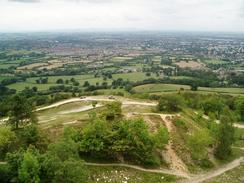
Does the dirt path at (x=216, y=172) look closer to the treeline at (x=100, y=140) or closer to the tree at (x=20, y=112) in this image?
the treeline at (x=100, y=140)

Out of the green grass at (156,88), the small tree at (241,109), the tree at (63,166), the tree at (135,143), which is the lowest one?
the green grass at (156,88)

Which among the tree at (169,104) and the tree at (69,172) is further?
the tree at (169,104)

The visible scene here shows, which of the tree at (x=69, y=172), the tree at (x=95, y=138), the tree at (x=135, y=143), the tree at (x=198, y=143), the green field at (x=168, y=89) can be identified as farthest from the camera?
the green field at (x=168, y=89)

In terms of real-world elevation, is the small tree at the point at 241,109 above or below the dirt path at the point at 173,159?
below

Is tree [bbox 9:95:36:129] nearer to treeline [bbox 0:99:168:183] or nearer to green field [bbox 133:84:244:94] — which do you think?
treeline [bbox 0:99:168:183]

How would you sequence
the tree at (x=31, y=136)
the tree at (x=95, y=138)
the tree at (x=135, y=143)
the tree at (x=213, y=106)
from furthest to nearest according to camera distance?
the tree at (x=213, y=106), the tree at (x=135, y=143), the tree at (x=95, y=138), the tree at (x=31, y=136)

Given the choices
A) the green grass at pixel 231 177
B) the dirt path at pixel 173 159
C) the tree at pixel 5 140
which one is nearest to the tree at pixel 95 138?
the tree at pixel 5 140
